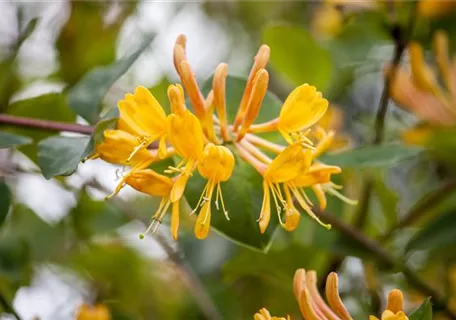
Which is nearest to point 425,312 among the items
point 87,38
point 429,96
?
point 429,96

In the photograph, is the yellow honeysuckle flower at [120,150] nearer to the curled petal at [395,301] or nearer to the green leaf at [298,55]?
the curled petal at [395,301]

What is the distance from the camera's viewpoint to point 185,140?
0.50 metres

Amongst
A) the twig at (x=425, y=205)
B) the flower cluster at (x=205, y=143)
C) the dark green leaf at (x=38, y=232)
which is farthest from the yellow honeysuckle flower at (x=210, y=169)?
the dark green leaf at (x=38, y=232)

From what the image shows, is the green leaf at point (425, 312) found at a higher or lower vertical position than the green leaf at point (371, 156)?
higher

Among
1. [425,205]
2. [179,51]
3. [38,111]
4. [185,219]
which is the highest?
[179,51]

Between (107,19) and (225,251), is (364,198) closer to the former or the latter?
(225,251)

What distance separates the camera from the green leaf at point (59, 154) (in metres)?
0.52

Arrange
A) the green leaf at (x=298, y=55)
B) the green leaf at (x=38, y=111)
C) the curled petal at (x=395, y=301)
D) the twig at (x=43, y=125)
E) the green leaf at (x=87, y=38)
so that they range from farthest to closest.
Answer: the green leaf at (x=87, y=38) → the green leaf at (x=298, y=55) → the green leaf at (x=38, y=111) → the twig at (x=43, y=125) → the curled petal at (x=395, y=301)

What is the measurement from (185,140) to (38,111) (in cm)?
22

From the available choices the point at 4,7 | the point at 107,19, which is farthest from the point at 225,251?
the point at 4,7

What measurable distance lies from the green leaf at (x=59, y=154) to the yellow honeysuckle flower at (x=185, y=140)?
0.07m

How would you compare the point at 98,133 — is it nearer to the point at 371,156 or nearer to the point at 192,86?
the point at 192,86

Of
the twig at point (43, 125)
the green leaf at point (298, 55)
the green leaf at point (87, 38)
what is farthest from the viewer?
the green leaf at point (87, 38)

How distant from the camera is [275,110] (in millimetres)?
643
